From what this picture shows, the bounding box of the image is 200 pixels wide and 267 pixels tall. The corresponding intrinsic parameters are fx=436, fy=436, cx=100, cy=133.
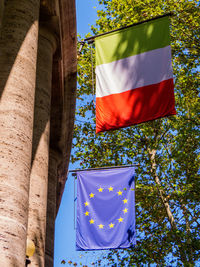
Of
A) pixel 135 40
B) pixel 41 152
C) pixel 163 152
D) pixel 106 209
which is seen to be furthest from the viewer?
pixel 163 152

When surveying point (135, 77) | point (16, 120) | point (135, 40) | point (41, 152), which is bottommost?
point (16, 120)

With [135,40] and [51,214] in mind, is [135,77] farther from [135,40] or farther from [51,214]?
[51,214]

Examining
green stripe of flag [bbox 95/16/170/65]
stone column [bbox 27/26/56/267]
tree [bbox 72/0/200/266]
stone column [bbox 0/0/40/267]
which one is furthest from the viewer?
tree [bbox 72/0/200/266]

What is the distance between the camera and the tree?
1844 cm

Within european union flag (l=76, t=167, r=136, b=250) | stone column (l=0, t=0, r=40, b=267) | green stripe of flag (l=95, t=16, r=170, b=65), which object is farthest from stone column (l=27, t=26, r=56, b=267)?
european union flag (l=76, t=167, r=136, b=250)

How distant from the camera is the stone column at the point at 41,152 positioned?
660 centimetres

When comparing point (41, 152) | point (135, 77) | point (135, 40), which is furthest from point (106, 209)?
point (41, 152)

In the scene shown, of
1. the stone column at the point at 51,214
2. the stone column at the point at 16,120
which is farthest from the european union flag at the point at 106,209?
the stone column at the point at 16,120

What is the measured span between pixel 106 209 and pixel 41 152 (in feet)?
17.2

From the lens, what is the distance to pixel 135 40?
10305 mm

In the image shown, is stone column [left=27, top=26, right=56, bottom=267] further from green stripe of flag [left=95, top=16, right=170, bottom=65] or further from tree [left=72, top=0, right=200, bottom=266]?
tree [left=72, top=0, right=200, bottom=266]

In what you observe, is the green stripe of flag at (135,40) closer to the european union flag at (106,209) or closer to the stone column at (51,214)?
the stone column at (51,214)

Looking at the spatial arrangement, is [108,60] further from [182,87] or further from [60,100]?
[182,87]

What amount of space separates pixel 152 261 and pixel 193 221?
8.87ft
